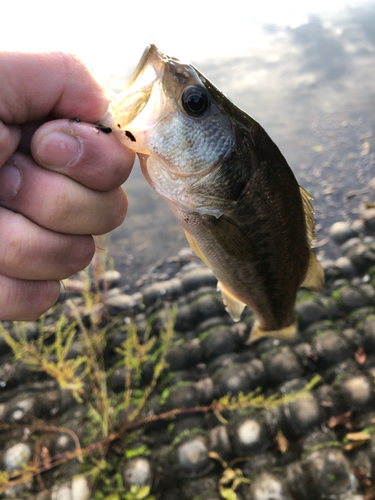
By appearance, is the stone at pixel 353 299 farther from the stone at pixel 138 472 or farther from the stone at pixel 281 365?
the stone at pixel 138 472

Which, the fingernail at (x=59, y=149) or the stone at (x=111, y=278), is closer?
the fingernail at (x=59, y=149)

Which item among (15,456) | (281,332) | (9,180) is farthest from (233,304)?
(15,456)

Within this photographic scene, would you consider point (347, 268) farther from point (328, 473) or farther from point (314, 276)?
point (314, 276)

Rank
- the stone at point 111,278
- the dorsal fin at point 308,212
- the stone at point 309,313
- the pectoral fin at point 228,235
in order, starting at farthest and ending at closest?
1. the stone at point 111,278
2. the stone at point 309,313
3. the dorsal fin at point 308,212
4. the pectoral fin at point 228,235

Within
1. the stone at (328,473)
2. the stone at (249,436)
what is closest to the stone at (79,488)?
the stone at (249,436)

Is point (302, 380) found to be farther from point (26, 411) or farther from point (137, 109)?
point (137, 109)

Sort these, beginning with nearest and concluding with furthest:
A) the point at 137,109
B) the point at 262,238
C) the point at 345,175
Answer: the point at 137,109 < the point at 262,238 < the point at 345,175

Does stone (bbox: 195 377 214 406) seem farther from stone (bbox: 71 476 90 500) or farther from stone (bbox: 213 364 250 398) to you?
stone (bbox: 71 476 90 500)

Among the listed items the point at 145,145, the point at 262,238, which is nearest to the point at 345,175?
the point at 262,238

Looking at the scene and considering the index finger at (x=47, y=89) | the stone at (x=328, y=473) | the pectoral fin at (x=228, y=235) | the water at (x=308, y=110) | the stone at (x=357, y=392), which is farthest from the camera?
the water at (x=308, y=110)
